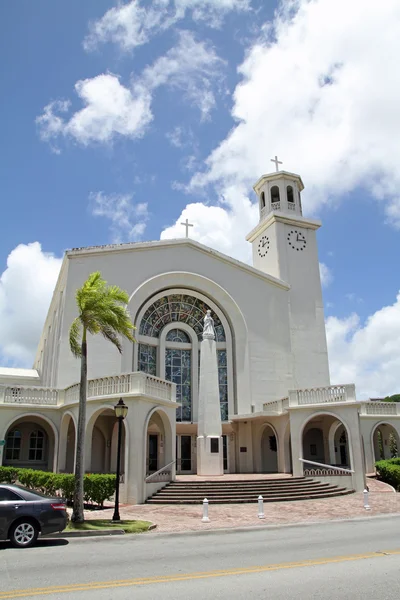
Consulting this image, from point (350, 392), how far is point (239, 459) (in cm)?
812

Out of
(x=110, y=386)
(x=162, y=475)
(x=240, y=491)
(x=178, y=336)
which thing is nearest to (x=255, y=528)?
(x=240, y=491)

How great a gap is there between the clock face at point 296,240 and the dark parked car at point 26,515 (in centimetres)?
2588

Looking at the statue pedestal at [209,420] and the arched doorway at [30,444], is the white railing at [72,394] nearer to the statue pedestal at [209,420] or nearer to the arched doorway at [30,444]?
the arched doorway at [30,444]

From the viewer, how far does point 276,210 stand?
33.7 metres

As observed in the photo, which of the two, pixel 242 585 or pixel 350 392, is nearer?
pixel 242 585

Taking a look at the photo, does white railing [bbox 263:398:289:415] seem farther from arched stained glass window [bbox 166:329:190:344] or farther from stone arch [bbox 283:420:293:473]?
arched stained glass window [bbox 166:329:190:344]

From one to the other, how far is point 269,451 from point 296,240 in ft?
45.4

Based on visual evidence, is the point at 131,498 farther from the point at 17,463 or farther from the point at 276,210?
the point at 276,210

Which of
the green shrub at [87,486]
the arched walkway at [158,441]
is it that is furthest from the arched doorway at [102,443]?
the green shrub at [87,486]

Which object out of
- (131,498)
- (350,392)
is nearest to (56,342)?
(131,498)

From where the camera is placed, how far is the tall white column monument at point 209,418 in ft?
78.6

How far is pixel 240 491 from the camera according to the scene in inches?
744

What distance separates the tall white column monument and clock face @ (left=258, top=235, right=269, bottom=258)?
10.2 metres

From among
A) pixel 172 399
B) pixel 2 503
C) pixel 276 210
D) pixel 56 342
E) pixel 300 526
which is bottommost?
pixel 300 526
